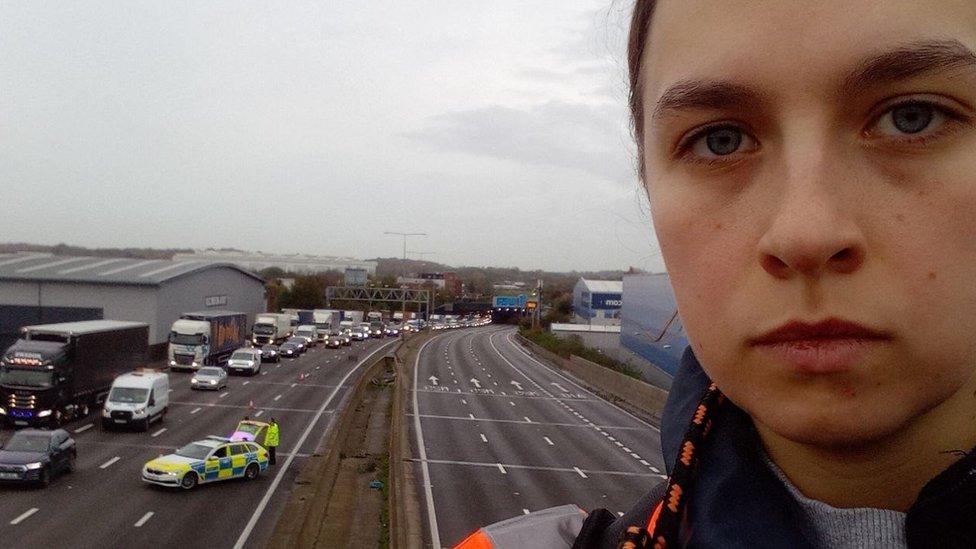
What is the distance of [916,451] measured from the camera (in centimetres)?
118

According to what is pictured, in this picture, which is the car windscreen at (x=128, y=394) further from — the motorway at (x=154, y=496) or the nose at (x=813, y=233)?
the nose at (x=813, y=233)

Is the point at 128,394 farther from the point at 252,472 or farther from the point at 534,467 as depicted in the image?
the point at 534,467

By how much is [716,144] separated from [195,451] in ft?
66.5

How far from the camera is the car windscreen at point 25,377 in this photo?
24.8m

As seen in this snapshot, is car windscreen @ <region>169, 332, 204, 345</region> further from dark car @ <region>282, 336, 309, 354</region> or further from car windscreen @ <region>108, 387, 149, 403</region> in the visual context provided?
car windscreen @ <region>108, 387, 149, 403</region>

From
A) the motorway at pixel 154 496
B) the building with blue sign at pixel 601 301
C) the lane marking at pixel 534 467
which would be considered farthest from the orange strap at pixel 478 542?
the building with blue sign at pixel 601 301

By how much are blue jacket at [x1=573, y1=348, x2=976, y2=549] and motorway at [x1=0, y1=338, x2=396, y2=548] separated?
47.2ft

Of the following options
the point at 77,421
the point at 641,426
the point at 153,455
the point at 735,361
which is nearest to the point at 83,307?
the point at 77,421

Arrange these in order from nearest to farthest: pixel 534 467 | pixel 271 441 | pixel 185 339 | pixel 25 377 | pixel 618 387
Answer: pixel 271 441 → pixel 534 467 → pixel 25 377 → pixel 618 387 → pixel 185 339

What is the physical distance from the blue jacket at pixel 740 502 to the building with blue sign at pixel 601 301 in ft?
209

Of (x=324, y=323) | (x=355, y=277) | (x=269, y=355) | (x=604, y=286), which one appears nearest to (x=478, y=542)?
(x=269, y=355)

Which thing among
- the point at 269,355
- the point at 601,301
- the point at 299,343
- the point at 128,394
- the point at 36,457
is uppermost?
the point at 601,301

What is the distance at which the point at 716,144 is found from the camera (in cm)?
129

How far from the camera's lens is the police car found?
18031mm
